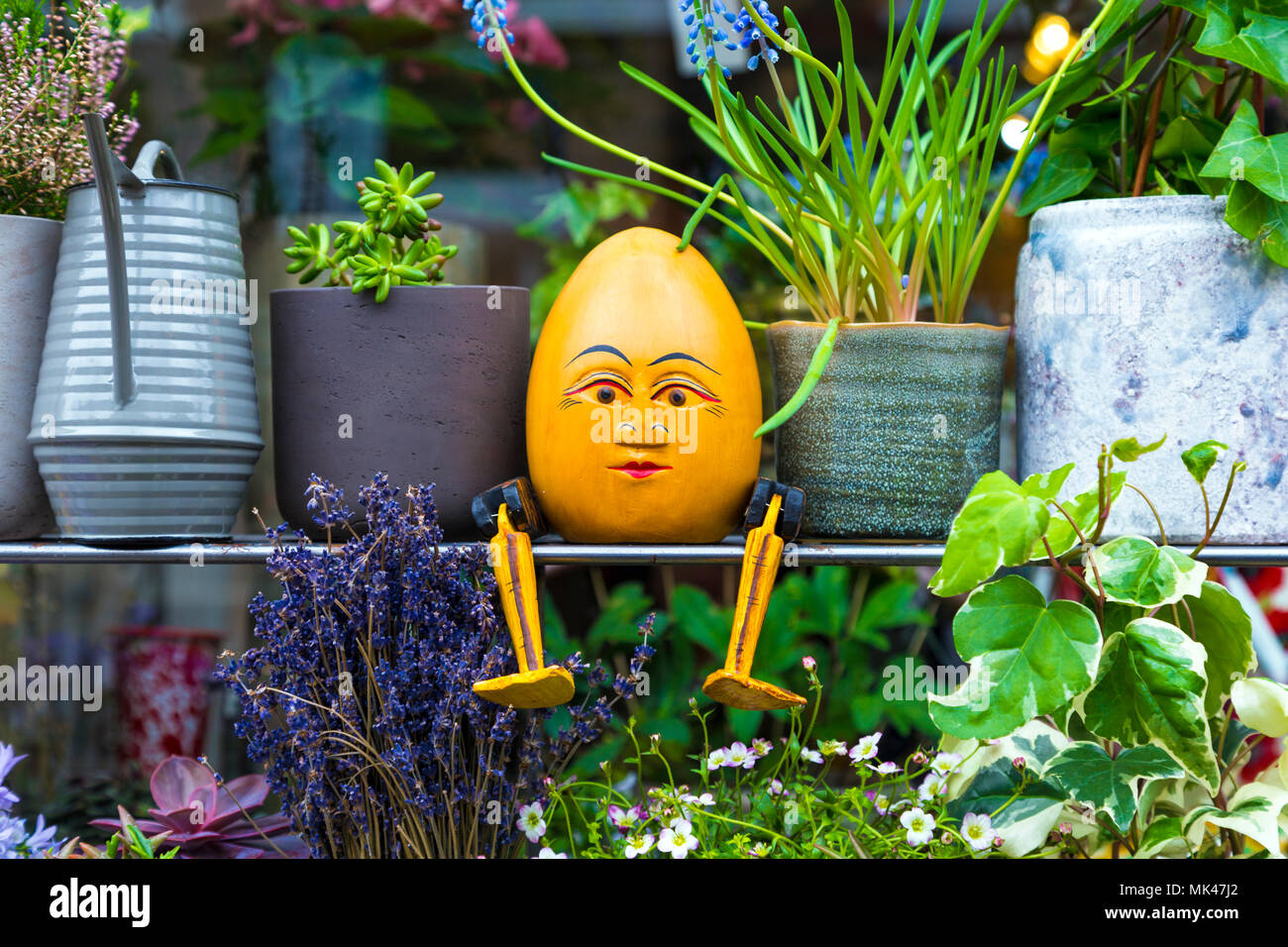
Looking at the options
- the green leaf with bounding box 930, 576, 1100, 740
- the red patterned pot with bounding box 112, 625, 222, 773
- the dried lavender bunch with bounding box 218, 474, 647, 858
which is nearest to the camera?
the green leaf with bounding box 930, 576, 1100, 740

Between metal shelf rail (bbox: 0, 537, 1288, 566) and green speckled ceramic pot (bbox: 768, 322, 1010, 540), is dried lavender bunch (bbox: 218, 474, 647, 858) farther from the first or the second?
green speckled ceramic pot (bbox: 768, 322, 1010, 540)

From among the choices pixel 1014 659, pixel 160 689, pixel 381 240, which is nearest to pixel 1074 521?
pixel 1014 659

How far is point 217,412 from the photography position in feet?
2.68

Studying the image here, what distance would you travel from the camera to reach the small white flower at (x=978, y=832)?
0.76 m

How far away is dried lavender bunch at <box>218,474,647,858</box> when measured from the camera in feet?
2.54

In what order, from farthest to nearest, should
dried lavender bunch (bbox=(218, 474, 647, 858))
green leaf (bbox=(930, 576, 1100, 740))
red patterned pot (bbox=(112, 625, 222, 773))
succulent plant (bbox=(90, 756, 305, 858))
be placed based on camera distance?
red patterned pot (bbox=(112, 625, 222, 773)) < succulent plant (bbox=(90, 756, 305, 858)) < dried lavender bunch (bbox=(218, 474, 647, 858)) < green leaf (bbox=(930, 576, 1100, 740))

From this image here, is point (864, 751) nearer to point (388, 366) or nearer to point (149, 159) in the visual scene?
point (388, 366)

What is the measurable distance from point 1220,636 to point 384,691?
0.63m

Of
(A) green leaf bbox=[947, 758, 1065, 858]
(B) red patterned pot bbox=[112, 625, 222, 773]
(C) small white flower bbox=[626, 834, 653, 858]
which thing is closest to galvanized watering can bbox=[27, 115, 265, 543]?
(C) small white flower bbox=[626, 834, 653, 858]

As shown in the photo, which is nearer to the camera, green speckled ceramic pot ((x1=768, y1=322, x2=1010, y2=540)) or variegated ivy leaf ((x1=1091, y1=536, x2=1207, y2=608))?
variegated ivy leaf ((x1=1091, y1=536, x2=1207, y2=608))

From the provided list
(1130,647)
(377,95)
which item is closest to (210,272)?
(377,95)

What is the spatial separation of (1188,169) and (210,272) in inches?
32.1

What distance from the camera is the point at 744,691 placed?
2.48ft

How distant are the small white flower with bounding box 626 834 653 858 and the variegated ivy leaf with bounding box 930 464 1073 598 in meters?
0.31
